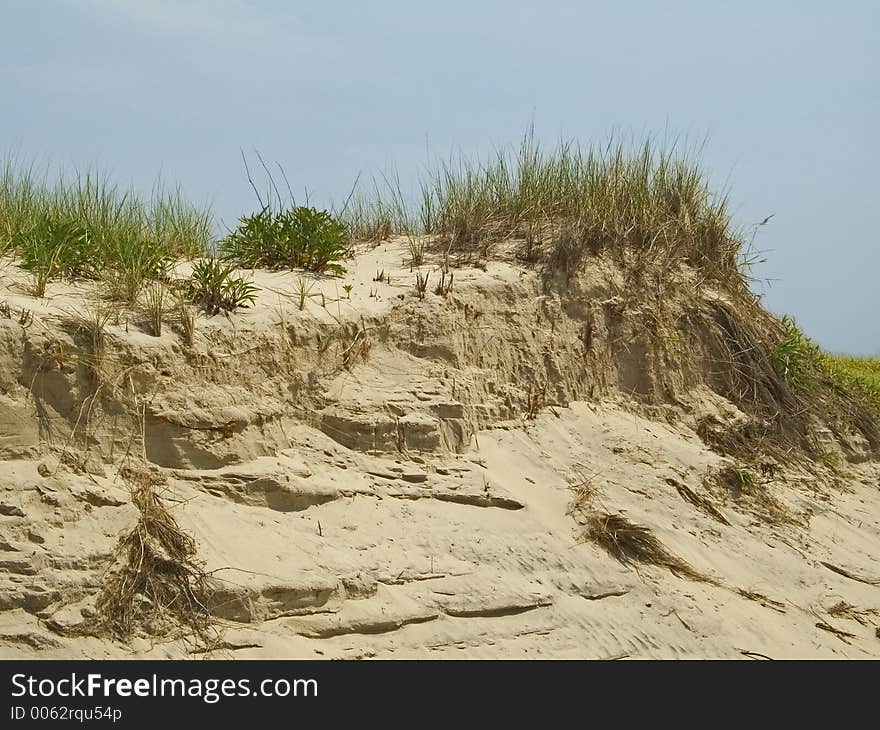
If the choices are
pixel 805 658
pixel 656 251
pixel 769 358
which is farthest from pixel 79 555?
pixel 769 358

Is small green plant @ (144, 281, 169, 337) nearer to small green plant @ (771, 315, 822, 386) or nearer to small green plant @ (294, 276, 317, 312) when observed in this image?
small green plant @ (294, 276, 317, 312)

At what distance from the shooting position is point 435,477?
593 centimetres

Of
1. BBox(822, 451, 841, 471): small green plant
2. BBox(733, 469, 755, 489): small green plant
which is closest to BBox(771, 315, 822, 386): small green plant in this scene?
BBox(822, 451, 841, 471): small green plant

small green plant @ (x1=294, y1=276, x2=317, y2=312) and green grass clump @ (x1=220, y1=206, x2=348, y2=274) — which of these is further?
green grass clump @ (x1=220, y1=206, x2=348, y2=274)

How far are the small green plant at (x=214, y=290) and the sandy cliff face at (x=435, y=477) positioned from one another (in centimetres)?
14

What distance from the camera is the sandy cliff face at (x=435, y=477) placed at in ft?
15.7

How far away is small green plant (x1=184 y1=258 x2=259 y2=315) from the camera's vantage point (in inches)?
228

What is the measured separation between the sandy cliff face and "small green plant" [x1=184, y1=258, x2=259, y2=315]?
0.47 ft

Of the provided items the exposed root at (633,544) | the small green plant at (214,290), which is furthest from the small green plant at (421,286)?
the exposed root at (633,544)

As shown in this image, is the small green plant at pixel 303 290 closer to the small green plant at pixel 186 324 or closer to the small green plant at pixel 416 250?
the small green plant at pixel 186 324

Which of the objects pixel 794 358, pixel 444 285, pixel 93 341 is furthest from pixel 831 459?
pixel 93 341

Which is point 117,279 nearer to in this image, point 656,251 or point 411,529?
point 411,529

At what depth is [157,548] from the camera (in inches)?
184
